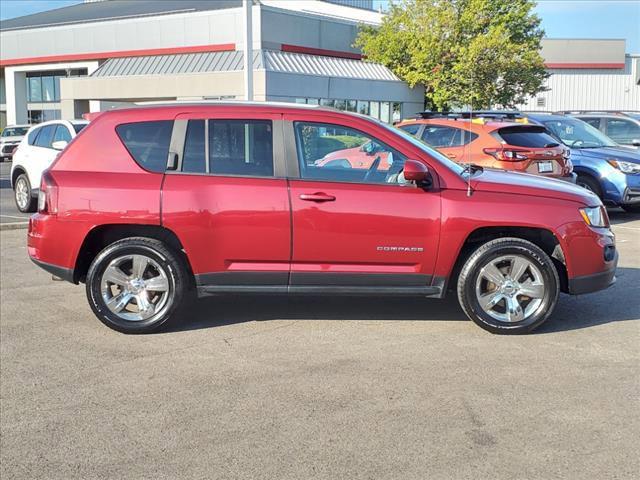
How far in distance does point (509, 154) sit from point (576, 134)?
3.59 metres

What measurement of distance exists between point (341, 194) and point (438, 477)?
2697 mm

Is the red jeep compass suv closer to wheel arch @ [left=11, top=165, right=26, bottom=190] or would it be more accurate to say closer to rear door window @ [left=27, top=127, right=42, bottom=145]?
wheel arch @ [left=11, top=165, right=26, bottom=190]

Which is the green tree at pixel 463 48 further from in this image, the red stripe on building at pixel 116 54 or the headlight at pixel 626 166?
the headlight at pixel 626 166

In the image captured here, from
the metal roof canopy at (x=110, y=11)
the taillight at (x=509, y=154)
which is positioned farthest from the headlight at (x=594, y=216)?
the metal roof canopy at (x=110, y=11)

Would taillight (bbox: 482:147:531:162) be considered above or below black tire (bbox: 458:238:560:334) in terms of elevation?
above

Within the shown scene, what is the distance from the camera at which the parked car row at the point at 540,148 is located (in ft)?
35.6

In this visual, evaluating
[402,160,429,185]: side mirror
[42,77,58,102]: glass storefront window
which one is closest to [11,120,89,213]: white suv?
[402,160,429,185]: side mirror

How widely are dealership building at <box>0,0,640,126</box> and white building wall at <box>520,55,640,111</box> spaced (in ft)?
0.20

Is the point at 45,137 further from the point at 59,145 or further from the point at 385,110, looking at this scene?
the point at 385,110

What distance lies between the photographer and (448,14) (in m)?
35.4

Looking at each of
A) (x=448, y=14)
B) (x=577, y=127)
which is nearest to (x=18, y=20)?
(x=448, y=14)

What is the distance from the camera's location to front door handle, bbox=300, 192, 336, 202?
5.70 m

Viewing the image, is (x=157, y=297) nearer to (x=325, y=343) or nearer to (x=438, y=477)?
(x=325, y=343)

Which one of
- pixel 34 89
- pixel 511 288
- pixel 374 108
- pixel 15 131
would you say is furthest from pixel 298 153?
pixel 34 89
